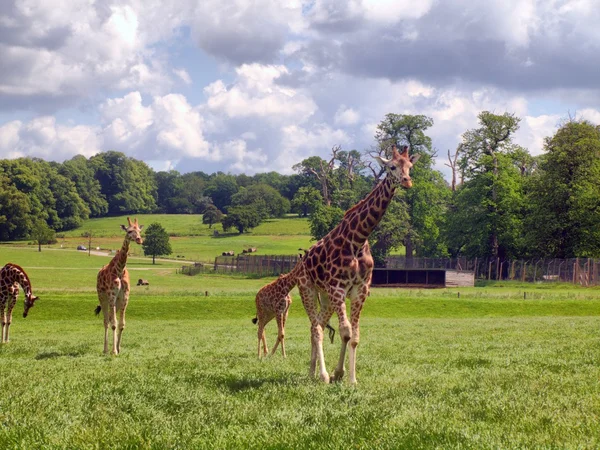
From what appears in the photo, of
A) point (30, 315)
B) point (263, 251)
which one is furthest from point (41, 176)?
point (30, 315)

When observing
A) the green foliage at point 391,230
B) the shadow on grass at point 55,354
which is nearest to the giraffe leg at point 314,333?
the shadow on grass at point 55,354

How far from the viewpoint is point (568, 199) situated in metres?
71.2

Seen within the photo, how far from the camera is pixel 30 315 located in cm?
4022

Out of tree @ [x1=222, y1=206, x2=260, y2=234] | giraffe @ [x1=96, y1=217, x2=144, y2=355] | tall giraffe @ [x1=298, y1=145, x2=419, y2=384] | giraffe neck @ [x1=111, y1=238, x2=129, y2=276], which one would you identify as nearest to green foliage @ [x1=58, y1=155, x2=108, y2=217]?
tree @ [x1=222, y1=206, x2=260, y2=234]

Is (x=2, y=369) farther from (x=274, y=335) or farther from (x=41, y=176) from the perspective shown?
(x=41, y=176)

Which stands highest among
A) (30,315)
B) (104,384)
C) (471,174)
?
(471,174)

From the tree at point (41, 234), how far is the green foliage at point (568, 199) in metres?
84.8

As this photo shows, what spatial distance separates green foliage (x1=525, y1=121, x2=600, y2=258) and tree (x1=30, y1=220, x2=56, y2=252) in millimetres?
84789

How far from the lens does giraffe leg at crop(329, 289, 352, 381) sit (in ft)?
36.4

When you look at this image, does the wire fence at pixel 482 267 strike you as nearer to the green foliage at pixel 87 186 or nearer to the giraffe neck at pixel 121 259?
the giraffe neck at pixel 121 259

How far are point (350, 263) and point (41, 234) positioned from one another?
12091 centimetres

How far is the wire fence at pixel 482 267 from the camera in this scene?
6750 cm

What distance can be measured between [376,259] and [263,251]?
129 feet

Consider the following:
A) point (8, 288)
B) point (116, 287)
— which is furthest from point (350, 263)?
point (8, 288)
